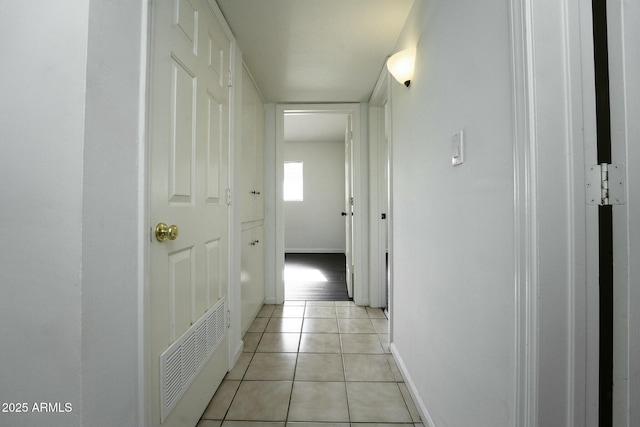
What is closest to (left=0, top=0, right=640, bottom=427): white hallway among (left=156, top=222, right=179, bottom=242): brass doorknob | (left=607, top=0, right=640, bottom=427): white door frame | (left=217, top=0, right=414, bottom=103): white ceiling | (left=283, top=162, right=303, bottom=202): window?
(left=607, top=0, right=640, bottom=427): white door frame

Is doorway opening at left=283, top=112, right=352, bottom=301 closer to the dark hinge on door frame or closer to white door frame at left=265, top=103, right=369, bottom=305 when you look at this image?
white door frame at left=265, top=103, right=369, bottom=305

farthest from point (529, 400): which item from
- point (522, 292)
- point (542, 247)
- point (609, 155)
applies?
point (609, 155)

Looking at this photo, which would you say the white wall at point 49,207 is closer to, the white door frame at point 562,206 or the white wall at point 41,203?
the white wall at point 41,203

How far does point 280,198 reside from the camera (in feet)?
9.97

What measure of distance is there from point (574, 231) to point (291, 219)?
6004 mm

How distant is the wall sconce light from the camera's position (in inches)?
60.8

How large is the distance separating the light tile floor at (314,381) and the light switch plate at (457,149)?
122 cm

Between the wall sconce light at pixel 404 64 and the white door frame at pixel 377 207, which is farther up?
the wall sconce light at pixel 404 64

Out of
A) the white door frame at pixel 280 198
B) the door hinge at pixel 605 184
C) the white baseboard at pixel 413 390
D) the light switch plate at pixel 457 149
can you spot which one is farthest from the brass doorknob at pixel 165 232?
the white door frame at pixel 280 198

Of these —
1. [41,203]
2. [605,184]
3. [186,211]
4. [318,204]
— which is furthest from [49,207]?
[318,204]

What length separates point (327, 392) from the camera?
159cm

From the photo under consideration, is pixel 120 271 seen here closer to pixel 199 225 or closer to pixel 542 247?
pixel 199 225

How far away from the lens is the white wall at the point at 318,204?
6.47 meters

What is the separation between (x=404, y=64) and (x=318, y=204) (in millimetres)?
5029
